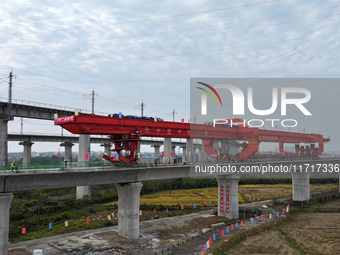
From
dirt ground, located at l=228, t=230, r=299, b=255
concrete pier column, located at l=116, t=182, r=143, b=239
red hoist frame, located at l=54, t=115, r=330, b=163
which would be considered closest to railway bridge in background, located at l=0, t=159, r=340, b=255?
concrete pier column, located at l=116, t=182, r=143, b=239

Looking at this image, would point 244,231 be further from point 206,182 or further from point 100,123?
point 206,182

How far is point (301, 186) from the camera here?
6519cm

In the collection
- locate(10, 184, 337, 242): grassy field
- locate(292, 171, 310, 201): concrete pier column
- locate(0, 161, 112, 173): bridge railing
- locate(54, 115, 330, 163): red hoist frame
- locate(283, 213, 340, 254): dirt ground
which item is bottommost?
locate(10, 184, 337, 242): grassy field

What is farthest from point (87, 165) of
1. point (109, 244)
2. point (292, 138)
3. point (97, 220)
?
point (292, 138)

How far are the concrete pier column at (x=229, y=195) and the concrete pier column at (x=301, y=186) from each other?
21849 mm

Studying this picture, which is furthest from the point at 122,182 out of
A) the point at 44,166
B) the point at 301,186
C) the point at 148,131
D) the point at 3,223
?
the point at 301,186

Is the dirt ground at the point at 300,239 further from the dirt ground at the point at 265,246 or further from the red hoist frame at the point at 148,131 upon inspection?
the red hoist frame at the point at 148,131

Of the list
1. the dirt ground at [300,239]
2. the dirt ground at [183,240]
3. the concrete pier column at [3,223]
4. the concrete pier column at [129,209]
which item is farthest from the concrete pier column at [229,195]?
the concrete pier column at [3,223]

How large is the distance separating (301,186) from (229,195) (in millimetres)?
23525

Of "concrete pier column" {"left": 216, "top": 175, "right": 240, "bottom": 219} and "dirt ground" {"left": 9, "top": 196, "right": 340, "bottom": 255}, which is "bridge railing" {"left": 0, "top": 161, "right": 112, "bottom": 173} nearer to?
"dirt ground" {"left": 9, "top": 196, "right": 340, "bottom": 255}

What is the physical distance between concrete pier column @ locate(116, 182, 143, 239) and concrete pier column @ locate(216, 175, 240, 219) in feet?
59.4

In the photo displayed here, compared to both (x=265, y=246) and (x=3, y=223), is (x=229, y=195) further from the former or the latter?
(x=3, y=223)

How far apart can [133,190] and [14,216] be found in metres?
26.2

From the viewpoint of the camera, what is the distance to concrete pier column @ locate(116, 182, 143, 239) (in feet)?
123
